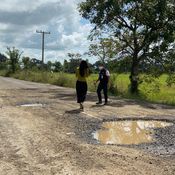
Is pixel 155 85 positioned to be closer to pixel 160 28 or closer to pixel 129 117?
pixel 160 28

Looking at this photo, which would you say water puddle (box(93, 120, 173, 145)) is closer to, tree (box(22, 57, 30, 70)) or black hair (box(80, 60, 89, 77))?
black hair (box(80, 60, 89, 77))

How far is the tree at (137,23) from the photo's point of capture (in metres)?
29.0

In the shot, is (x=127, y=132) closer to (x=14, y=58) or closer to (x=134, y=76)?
(x=134, y=76)

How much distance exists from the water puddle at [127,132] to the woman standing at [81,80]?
3398mm

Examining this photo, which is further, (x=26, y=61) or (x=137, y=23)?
(x=26, y=61)

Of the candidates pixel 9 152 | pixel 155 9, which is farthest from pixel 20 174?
pixel 155 9

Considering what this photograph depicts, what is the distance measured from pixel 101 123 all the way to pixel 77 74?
427 cm

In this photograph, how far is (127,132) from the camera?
1217 centimetres

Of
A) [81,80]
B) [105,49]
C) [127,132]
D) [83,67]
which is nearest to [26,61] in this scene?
[105,49]

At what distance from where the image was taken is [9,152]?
30.1 ft

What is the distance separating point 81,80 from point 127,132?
5.48 m

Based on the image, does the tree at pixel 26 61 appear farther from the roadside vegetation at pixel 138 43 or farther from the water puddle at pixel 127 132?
the water puddle at pixel 127 132

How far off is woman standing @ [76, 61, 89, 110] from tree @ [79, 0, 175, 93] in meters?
12.8

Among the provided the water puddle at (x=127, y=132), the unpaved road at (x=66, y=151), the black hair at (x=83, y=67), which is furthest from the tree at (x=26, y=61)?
the water puddle at (x=127, y=132)
